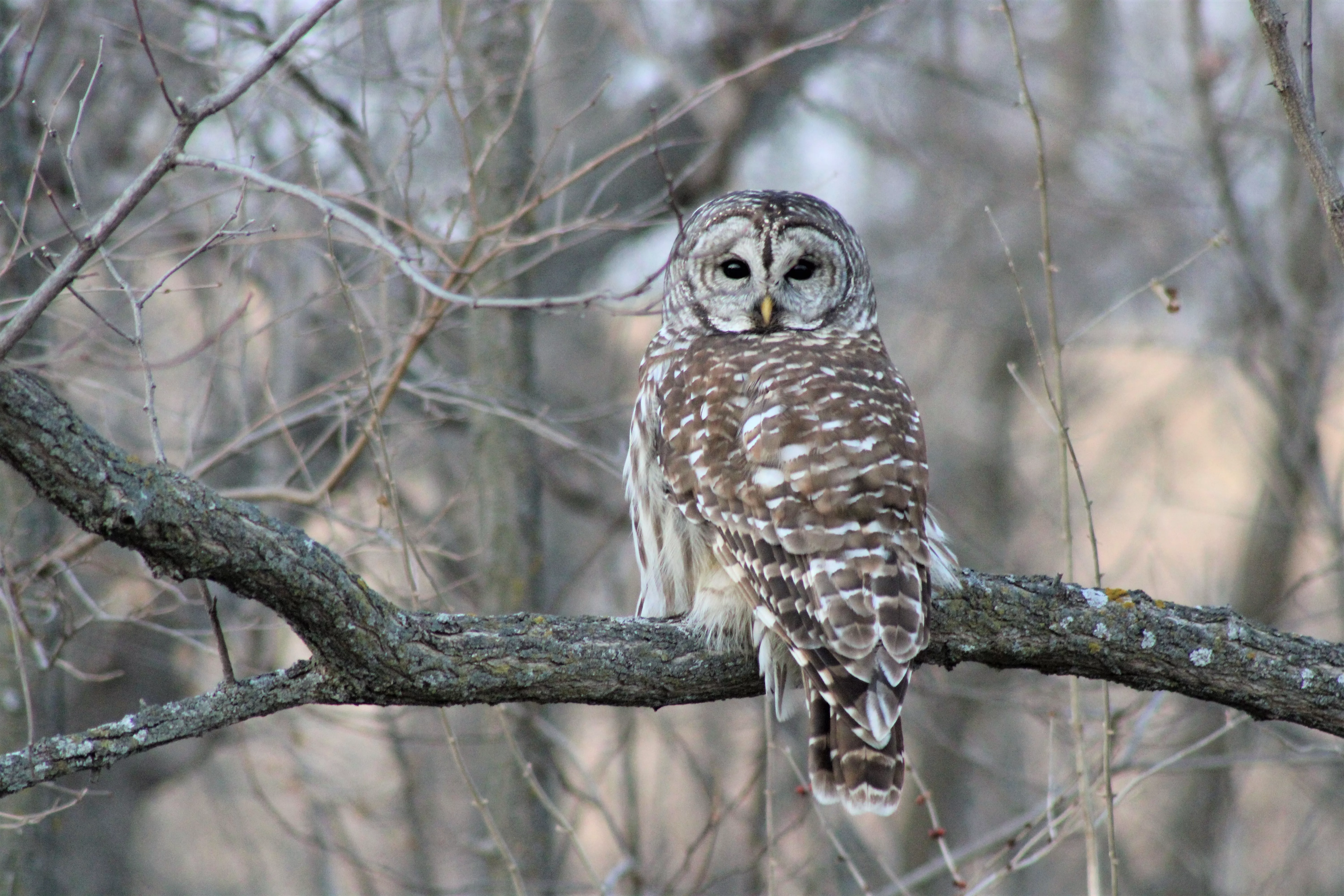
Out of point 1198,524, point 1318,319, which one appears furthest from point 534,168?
point 1198,524

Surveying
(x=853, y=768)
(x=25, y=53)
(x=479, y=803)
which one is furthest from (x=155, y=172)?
(x=25, y=53)

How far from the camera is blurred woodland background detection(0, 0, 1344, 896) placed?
4766mm

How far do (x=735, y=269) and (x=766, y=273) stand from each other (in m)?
0.15

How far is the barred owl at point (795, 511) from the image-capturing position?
332 cm

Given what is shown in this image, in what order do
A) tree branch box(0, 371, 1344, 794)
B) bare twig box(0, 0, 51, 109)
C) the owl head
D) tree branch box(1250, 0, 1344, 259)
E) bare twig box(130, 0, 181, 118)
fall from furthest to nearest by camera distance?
1. the owl head
2. bare twig box(0, 0, 51, 109)
3. tree branch box(1250, 0, 1344, 259)
4. bare twig box(130, 0, 181, 118)
5. tree branch box(0, 371, 1344, 794)

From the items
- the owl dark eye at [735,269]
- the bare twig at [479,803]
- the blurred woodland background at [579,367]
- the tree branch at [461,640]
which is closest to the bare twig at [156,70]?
the blurred woodland background at [579,367]

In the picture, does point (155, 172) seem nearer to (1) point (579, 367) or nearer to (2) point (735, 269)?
(2) point (735, 269)

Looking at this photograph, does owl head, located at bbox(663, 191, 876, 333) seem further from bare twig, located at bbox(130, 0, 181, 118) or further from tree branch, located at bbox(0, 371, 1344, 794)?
bare twig, located at bbox(130, 0, 181, 118)

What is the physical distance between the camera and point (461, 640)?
3092 mm

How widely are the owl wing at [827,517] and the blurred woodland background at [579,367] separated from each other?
0.42 meters

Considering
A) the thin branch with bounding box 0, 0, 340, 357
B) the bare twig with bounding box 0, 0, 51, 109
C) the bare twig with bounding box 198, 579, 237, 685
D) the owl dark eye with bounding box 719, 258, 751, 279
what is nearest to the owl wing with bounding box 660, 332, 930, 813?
the owl dark eye with bounding box 719, 258, 751, 279

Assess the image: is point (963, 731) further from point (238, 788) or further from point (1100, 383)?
point (238, 788)

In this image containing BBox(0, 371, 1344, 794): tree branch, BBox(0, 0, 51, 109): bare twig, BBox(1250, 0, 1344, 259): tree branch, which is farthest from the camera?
BBox(0, 0, 51, 109): bare twig

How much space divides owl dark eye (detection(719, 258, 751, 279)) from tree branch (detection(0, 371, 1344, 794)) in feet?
5.47
